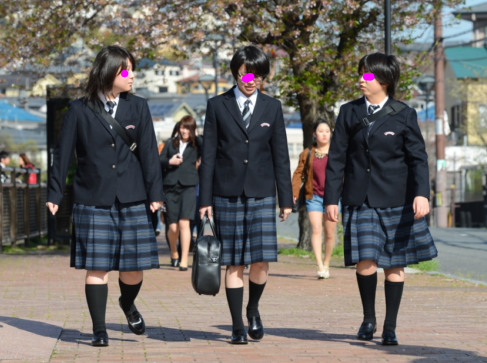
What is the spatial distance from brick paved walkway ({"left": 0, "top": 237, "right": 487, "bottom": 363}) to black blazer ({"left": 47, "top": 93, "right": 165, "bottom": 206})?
3.12ft

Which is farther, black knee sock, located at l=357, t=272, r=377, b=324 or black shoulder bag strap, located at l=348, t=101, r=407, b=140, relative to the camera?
black knee sock, located at l=357, t=272, r=377, b=324

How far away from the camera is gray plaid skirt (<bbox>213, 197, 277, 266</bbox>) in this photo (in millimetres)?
5445

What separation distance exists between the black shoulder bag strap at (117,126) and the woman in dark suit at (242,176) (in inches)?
18.4

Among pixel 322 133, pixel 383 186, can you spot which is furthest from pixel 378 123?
pixel 322 133

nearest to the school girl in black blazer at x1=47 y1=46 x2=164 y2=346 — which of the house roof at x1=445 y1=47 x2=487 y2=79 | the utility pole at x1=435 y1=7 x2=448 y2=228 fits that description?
the utility pole at x1=435 y1=7 x2=448 y2=228

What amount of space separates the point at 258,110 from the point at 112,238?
123 cm

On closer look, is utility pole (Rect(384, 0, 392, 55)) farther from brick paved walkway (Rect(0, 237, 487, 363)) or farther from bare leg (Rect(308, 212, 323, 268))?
brick paved walkway (Rect(0, 237, 487, 363))

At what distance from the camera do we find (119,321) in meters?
6.54

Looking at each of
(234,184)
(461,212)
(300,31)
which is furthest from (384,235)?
(461,212)

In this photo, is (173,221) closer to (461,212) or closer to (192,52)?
(192,52)

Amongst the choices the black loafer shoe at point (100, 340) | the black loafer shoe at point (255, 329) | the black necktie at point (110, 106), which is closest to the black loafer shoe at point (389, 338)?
the black loafer shoe at point (255, 329)

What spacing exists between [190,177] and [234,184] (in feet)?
18.5

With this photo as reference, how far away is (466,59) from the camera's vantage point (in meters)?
63.2

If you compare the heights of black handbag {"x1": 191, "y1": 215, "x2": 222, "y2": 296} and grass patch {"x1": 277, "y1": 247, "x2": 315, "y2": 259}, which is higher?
black handbag {"x1": 191, "y1": 215, "x2": 222, "y2": 296}
